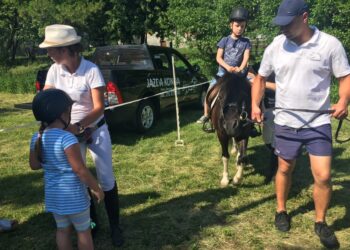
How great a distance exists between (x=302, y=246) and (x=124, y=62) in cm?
641

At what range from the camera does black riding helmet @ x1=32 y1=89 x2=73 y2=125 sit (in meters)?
2.89

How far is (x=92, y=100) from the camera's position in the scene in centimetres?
366

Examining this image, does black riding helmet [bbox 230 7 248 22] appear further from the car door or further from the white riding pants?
the car door

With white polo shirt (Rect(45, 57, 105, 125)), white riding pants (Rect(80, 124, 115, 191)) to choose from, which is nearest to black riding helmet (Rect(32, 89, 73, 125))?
white polo shirt (Rect(45, 57, 105, 125))

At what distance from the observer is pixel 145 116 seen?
902cm

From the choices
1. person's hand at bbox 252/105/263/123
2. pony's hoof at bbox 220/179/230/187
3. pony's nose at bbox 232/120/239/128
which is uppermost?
person's hand at bbox 252/105/263/123

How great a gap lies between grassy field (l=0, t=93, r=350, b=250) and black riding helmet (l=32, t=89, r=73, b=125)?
1797mm

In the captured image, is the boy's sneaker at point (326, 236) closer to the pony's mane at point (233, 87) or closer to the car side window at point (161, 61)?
the pony's mane at point (233, 87)

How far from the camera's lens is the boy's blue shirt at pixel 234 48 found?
6555 millimetres

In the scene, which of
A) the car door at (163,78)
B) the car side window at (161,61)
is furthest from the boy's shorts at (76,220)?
the car side window at (161,61)

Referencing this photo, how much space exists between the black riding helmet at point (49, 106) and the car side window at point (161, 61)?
21.8ft

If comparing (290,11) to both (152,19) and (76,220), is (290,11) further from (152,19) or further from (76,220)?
(152,19)

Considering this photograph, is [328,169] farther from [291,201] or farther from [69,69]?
[69,69]

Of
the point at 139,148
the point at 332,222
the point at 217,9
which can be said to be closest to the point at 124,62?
the point at 139,148
